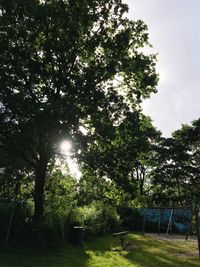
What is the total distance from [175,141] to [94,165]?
33961 millimetres

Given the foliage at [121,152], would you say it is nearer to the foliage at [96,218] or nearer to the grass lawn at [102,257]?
the grass lawn at [102,257]

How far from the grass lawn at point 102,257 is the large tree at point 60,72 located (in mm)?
3590

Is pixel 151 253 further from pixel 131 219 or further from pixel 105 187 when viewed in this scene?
pixel 131 219

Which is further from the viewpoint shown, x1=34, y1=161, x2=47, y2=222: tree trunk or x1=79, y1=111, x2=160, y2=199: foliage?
x1=34, y1=161, x2=47, y2=222: tree trunk

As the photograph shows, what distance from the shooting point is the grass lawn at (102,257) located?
1702 centimetres

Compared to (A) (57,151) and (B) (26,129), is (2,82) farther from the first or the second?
(A) (57,151)

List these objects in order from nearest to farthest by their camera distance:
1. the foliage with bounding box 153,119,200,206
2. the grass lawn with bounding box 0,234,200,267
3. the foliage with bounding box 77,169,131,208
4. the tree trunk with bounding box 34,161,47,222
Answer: the grass lawn with bounding box 0,234,200,267 < the tree trunk with bounding box 34,161,47,222 < the foliage with bounding box 77,169,131,208 < the foliage with bounding box 153,119,200,206

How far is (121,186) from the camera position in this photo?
882 inches

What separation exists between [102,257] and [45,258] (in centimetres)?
303

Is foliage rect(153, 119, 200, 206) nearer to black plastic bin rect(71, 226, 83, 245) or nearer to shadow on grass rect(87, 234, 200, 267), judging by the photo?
shadow on grass rect(87, 234, 200, 267)

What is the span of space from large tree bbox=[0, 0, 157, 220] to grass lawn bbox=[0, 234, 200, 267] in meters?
3.59

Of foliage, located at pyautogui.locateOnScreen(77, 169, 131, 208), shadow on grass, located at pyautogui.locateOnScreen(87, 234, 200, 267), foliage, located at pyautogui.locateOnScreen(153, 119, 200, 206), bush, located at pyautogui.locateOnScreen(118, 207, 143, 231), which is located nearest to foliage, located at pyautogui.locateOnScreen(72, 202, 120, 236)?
shadow on grass, located at pyautogui.locateOnScreen(87, 234, 200, 267)

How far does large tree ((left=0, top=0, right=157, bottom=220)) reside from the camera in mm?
19641

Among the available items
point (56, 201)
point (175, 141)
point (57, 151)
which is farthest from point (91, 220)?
point (175, 141)
